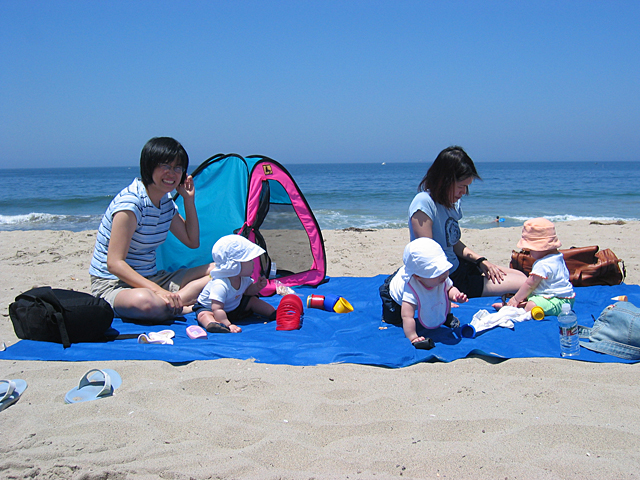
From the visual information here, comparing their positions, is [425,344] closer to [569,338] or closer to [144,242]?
[569,338]

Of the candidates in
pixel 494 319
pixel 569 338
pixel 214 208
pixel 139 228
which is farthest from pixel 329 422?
pixel 214 208

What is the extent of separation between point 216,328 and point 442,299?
1827 mm

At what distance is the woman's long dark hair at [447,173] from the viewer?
13.3 ft

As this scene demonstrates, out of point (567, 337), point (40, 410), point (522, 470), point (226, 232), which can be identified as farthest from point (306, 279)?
point (522, 470)

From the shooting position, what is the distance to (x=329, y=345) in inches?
140

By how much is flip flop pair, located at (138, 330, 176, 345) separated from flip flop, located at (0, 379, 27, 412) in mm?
876

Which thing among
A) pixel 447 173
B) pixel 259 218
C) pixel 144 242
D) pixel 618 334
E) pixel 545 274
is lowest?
pixel 618 334

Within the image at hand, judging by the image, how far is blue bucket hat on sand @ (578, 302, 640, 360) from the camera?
10.2 ft

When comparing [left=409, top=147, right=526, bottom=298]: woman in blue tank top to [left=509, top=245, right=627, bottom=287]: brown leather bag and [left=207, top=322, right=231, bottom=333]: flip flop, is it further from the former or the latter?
[left=207, top=322, right=231, bottom=333]: flip flop

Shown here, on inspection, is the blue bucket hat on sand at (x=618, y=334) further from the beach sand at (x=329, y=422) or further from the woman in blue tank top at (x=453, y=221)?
the woman in blue tank top at (x=453, y=221)

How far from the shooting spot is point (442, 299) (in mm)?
3592

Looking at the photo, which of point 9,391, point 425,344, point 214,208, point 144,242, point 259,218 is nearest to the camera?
point 9,391

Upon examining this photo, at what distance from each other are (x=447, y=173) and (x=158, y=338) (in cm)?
277

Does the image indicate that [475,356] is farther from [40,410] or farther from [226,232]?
[226,232]
